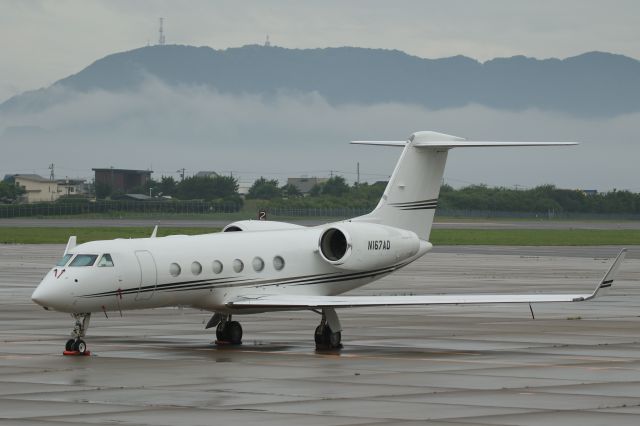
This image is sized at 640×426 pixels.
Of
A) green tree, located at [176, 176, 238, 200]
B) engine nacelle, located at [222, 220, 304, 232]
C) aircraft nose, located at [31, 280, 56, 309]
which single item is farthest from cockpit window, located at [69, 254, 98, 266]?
green tree, located at [176, 176, 238, 200]

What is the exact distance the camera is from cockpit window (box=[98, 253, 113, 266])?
1008 inches

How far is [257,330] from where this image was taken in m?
31.3

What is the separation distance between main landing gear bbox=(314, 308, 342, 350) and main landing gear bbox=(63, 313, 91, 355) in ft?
14.6

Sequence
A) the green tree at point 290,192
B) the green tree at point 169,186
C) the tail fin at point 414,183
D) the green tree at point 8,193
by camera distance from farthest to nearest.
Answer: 1. the green tree at point 8,193
2. the green tree at point 169,186
3. the green tree at point 290,192
4. the tail fin at point 414,183

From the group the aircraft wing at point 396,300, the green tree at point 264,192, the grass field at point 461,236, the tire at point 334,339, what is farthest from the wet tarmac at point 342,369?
the green tree at point 264,192

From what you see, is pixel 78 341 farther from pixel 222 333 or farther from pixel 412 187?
pixel 412 187

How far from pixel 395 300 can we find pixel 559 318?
9.64 meters

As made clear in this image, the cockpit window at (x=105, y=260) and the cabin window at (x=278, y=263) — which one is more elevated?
the cockpit window at (x=105, y=260)

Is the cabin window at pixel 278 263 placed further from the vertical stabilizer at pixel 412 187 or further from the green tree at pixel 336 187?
the green tree at pixel 336 187

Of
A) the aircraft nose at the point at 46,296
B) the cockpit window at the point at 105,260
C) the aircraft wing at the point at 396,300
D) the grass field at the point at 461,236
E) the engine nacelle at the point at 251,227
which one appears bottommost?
the grass field at the point at 461,236

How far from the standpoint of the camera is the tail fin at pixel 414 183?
30812mm

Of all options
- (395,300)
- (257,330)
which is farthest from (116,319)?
(395,300)

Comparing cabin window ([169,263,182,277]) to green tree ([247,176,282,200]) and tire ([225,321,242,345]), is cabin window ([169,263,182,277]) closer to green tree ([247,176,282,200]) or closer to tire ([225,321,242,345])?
tire ([225,321,242,345])

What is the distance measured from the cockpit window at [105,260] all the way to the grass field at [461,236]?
54534 millimetres
